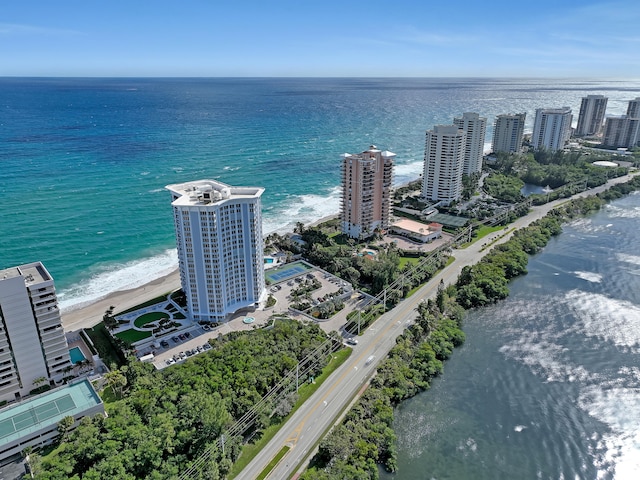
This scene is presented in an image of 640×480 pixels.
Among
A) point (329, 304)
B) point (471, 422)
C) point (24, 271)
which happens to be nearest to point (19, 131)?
point (24, 271)

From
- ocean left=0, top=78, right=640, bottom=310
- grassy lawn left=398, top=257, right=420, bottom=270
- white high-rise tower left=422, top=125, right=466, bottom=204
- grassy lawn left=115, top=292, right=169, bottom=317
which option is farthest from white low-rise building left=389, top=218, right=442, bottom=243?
grassy lawn left=115, top=292, right=169, bottom=317

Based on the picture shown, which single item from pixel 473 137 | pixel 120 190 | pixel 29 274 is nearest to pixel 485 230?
pixel 473 137

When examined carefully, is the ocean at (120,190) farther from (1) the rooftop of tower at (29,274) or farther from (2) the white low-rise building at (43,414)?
(2) the white low-rise building at (43,414)

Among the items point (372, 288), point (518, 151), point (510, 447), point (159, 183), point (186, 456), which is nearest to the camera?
point (186, 456)

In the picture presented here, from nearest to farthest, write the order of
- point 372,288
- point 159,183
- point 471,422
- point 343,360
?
1. point 471,422
2. point 343,360
3. point 372,288
4. point 159,183

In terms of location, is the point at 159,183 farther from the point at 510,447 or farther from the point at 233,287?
the point at 510,447

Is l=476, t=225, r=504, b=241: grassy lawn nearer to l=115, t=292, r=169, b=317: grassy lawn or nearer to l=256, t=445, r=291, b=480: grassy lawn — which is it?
l=115, t=292, r=169, b=317: grassy lawn

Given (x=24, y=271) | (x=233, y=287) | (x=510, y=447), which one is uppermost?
(x=24, y=271)

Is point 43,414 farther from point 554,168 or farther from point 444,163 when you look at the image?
point 554,168
